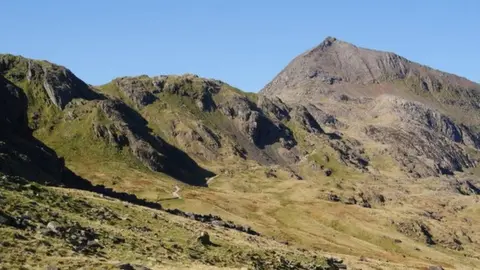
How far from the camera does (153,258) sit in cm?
4809

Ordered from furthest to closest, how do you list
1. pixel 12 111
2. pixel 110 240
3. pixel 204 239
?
1. pixel 12 111
2. pixel 204 239
3. pixel 110 240

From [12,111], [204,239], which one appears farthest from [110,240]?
[12,111]

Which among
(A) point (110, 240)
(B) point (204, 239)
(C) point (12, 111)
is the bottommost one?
(A) point (110, 240)

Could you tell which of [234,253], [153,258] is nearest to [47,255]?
[153,258]

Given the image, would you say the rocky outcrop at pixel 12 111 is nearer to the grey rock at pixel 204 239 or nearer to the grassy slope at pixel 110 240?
→ the grassy slope at pixel 110 240

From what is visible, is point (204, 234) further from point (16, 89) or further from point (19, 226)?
point (16, 89)

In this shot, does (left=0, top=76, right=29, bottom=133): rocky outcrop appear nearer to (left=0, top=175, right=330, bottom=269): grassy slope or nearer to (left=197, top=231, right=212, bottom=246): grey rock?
(left=0, top=175, right=330, bottom=269): grassy slope

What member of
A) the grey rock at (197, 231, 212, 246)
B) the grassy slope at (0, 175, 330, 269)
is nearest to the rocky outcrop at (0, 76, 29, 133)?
the grassy slope at (0, 175, 330, 269)

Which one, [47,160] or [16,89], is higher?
[16,89]

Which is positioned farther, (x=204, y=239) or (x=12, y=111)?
(x=12, y=111)

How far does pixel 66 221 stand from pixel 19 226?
827 cm

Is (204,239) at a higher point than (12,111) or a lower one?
lower

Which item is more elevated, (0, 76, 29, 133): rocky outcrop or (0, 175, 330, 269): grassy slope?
(0, 76, 29, 133): rocky outcrop

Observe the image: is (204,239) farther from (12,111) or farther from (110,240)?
(12,111)
